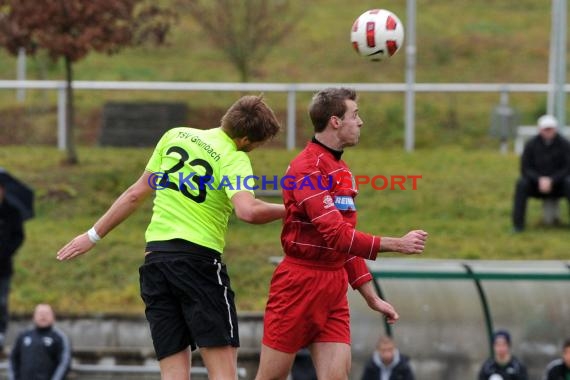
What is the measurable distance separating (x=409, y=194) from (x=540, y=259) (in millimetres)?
3537

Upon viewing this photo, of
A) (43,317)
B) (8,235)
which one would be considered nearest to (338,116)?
(43,317)

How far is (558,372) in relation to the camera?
1269 cm

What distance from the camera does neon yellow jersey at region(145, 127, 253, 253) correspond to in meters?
6.81

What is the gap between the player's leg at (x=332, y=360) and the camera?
7324 millimetres

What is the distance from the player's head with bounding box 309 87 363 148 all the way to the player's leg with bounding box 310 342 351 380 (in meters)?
1.19

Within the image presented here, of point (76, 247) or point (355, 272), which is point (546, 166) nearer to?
point (355, 272)

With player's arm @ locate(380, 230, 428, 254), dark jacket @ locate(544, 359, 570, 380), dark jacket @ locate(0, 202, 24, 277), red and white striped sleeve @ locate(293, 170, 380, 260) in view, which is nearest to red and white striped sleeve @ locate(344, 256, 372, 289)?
red and white striped sleeve @ locate(293, 170, 380, 260)

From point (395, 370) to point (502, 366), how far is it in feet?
3.63

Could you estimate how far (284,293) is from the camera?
7445mm

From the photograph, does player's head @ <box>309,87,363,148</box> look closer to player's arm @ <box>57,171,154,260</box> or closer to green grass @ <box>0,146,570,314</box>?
player's arm @ <box>57,171,154,260</box>

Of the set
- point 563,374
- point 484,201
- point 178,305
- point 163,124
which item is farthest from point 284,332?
point 163,124

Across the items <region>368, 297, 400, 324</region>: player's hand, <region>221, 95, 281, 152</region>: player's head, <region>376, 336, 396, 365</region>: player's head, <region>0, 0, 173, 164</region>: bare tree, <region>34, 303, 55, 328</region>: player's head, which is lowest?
<region>376, 336, 396, 365</region>: player's head

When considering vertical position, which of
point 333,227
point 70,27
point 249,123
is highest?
point 70,27

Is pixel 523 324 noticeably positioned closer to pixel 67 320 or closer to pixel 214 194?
pixel 67 320
